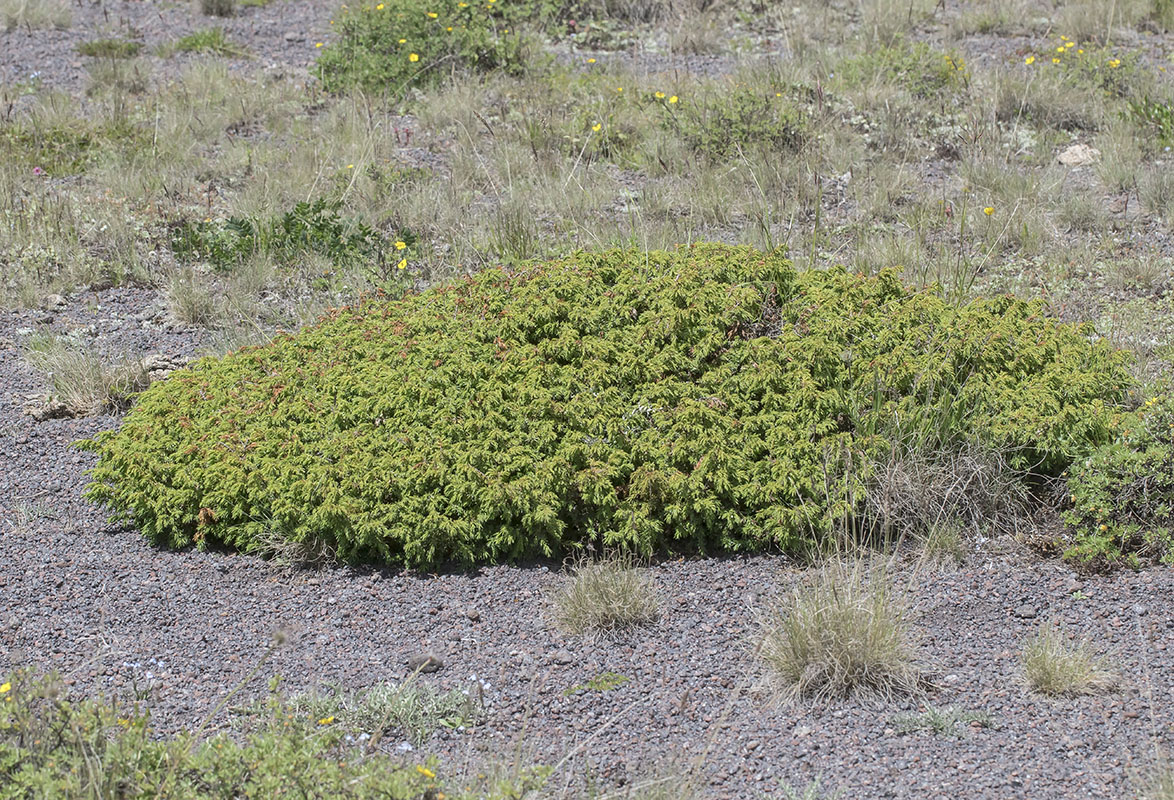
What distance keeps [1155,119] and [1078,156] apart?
0.67 m

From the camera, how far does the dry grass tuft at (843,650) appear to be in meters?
3.23

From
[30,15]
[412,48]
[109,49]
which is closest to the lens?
[412,48]

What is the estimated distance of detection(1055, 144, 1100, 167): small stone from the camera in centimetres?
742

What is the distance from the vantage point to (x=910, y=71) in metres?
8.46

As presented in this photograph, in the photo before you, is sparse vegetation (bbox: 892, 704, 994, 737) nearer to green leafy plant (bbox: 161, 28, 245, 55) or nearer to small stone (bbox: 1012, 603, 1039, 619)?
small stone (bbox: 1012, 603, 1039, 619)

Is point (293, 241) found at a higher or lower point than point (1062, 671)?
higher

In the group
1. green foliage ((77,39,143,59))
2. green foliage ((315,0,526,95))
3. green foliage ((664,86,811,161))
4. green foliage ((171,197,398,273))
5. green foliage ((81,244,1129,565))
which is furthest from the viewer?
green foliage ((77,39,143,59))

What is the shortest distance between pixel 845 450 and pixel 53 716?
2593 mm

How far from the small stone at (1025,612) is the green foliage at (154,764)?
1944 millimetres

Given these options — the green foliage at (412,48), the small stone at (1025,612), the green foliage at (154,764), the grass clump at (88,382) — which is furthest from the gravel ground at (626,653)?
the green foliage at (412,48)

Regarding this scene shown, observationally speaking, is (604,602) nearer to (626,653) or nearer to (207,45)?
(626,653)

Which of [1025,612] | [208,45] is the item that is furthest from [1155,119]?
[208,45]

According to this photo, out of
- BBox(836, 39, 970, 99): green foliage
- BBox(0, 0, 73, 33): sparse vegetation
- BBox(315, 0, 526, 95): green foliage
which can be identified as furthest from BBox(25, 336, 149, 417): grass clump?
BBox(0, 0, 73, 33): sparse vegetation

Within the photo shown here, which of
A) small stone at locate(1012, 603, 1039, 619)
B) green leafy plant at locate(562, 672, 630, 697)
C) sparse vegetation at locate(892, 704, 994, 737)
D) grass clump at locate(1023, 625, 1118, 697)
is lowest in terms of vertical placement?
green leafy plant at locate(562, 672, 630, 697)
